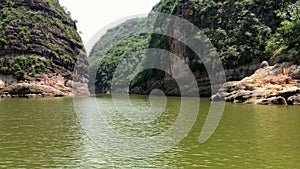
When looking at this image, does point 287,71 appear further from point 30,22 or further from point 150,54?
point 150,54

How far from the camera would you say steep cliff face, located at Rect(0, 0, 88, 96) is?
86.5m

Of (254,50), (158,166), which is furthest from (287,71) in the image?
(158,166)

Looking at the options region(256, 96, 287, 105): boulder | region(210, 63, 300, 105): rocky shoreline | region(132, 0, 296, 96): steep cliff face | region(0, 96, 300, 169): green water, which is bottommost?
region(0, 96, 300, 169): green water

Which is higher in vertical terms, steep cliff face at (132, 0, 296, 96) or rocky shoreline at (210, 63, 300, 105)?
steep cliff face at (132, 0, 296, 96)

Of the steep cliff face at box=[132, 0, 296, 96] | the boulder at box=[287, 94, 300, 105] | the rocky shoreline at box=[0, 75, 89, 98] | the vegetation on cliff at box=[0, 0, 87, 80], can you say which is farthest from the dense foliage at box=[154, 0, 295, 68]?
the vegetation on cliff at box=[0, 0, 87, 80]

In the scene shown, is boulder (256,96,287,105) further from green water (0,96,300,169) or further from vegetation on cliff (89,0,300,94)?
vegetation on cliff (89,0,300,94)

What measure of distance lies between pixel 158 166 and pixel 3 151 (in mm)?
7901

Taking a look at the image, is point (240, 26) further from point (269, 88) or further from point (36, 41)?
point (36, 41)

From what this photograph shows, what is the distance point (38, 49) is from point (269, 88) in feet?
207

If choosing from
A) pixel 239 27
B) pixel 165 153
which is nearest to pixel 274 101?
pixel 165 153

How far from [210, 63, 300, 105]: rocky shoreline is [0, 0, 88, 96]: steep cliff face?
4450 centimetres

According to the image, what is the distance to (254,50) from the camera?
75.3 meters

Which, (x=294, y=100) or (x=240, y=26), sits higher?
(x=240, y=26)

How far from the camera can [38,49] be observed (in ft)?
309
